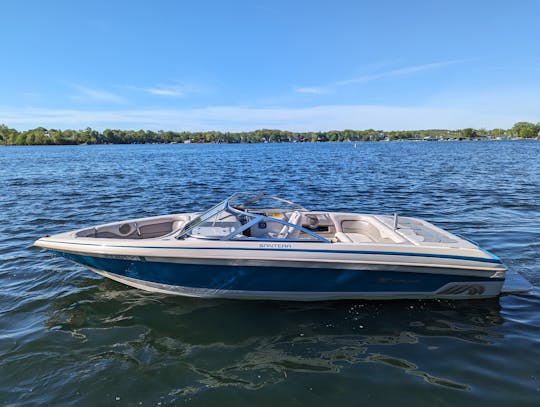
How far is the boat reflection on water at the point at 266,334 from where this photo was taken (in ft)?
14.5

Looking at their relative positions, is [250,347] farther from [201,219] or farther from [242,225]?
[201,219]

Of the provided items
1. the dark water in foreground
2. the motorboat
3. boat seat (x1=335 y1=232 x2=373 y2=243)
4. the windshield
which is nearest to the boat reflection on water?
the dark water in foreground

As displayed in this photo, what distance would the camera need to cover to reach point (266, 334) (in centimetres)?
518

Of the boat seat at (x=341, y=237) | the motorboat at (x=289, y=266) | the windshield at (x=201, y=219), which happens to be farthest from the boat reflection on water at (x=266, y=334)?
the boat seat at (x=341, y=237)

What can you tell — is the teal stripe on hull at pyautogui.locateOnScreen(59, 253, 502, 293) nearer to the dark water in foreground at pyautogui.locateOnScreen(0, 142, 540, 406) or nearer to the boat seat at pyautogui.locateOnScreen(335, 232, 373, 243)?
the dark water in foreground at pyautogui.locateOnScreen(0, 142, 540, 406)

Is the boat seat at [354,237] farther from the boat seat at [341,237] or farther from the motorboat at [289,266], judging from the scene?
the motorboat at [289,266]

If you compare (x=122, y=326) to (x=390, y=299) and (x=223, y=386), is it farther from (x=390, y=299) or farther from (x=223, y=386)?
(x=390, y=299)

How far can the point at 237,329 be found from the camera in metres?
5.32

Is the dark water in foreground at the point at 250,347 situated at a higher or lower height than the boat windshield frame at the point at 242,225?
lower

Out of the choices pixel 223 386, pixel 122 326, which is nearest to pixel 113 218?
pixel 122 326

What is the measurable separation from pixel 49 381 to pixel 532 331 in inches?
251

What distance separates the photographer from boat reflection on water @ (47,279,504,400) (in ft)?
14.5

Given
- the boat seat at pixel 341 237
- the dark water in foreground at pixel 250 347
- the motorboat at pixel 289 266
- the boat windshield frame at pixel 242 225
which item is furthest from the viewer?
the boat seat at pixel 341 237

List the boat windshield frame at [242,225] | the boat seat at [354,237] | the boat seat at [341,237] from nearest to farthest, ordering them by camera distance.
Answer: the boat windshield frame at [242,225]
the boat seat at [341,237]
the boat seat at [354,237]
